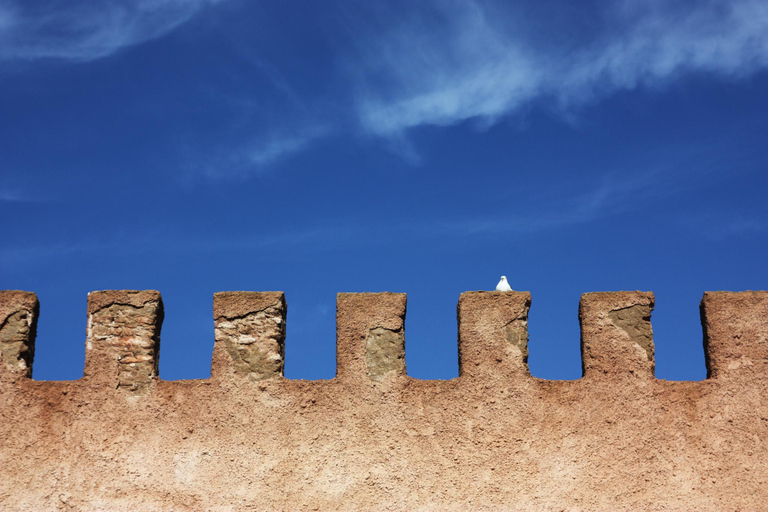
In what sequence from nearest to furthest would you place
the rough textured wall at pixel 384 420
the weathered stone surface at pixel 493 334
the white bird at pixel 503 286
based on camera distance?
the rough textured wall at pixel 384 420 < the weathered stone surface at pixel 493 334 < the white bird at pixel 503 286

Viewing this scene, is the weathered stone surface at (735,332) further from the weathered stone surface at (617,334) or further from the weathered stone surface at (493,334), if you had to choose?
the weathered stone surface at (493,334)

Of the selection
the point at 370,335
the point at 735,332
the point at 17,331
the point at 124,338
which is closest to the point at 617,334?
the point at 735,332

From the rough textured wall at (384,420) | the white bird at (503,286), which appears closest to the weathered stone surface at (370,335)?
the rough textured wall at (384,420)

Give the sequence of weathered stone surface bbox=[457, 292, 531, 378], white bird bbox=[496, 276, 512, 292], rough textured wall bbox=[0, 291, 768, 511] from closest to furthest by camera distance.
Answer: rough textured wall bbox=[0, 291, 768, 511] → weathered stone surface bbox=[457, 292, 531, 378] → white bird bbox=[496, 276, 512, 292]

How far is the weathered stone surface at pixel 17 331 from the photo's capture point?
5.37 meters

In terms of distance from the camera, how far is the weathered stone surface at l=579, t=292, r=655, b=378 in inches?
211

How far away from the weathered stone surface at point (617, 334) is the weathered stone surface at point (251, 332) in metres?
1.73

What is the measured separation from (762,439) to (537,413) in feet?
4.01

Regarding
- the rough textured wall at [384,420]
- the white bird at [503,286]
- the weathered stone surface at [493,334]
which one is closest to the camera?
the rough textured wall at [384,420]

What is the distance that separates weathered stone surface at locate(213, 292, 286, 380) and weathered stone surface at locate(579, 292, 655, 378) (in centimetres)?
173

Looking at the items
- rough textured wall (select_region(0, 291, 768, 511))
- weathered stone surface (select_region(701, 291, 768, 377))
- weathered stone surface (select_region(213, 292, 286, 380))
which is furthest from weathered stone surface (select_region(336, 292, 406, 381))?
weathered stone surface (select_region(701, 291, 768, 377))

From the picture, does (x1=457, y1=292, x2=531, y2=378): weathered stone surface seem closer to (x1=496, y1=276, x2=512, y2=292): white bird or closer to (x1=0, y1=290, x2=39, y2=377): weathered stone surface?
(x1=496, y1=276, x2=512, y2=292): white bird

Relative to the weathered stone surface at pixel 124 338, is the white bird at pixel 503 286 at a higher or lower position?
higher

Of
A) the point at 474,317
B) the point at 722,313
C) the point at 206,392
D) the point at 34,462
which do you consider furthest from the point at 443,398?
the point at 34,462
